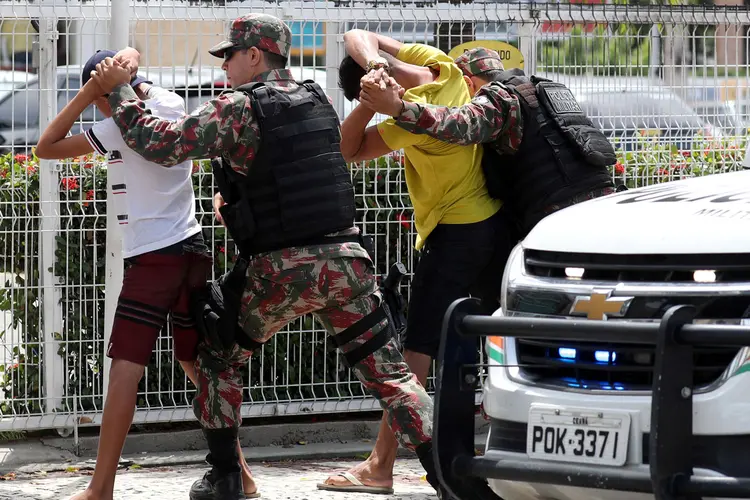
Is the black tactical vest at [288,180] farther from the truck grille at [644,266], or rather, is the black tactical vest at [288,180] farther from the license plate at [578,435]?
the license plate at [578,435]

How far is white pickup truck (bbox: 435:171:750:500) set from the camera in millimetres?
3258

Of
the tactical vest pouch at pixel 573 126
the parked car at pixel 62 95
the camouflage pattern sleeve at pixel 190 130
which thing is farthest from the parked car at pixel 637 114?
the camouflage pattern sleeve at pixel 190 130

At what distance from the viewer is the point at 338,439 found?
6.74 meters

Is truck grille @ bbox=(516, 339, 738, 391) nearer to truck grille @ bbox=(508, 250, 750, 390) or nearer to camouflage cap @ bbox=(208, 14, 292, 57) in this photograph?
truck grille @ bbox=(508, 250, 750, 390)

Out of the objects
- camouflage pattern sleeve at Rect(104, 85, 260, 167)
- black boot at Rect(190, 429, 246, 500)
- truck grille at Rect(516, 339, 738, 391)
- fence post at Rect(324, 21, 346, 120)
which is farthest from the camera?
fence post at Rect(324, 21, 346, 120)

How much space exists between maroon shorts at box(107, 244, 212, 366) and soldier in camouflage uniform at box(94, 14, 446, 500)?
228 mm

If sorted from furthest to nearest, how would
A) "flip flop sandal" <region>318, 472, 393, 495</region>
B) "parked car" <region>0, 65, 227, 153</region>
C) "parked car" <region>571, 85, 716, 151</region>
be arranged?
"parked car" <region>571, 85, 716, 151</region>, "parked car" <region>0, 65, 227, 153</region>, "flip flop sandal" <region>318, 472, 393, 495</region>

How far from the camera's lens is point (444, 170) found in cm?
547

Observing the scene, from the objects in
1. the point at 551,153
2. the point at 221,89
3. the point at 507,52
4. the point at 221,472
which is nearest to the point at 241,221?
the point at 221,472

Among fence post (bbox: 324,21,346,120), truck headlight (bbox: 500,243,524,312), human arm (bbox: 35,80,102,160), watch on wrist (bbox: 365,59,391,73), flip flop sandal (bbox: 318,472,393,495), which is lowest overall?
flip flop sandal (bbox: 318,472,393,495)

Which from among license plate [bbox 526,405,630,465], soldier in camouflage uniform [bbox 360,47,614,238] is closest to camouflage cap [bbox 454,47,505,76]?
soldier in camouflage uniform [bbox 360,47,614,238]

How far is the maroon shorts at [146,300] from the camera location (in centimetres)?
508

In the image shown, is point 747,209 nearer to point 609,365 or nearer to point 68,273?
point 609,365

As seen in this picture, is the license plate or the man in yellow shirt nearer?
the license plate
